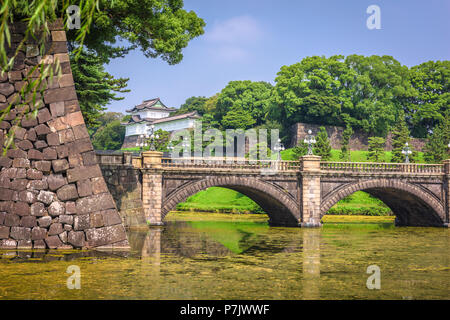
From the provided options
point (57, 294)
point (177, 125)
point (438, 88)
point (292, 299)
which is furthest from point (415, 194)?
point (177, 125)

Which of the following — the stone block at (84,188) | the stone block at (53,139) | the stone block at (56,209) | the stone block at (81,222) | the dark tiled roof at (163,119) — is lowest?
the stone block at (81,222)

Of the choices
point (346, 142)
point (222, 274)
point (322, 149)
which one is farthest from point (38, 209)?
point (346, 142)

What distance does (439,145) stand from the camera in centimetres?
5853

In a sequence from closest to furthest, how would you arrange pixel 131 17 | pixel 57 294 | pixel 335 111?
A: pixel 57 294, pixel 131 17, pixel 335 111

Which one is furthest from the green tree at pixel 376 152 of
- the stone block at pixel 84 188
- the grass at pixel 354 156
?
the stone block at pixel 84 188

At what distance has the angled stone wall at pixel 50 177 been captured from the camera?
1292cm

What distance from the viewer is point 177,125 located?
8844 cm

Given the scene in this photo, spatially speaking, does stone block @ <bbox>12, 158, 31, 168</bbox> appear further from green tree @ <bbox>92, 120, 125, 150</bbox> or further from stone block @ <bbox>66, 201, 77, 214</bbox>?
green tree @ <bbox>92, 120, 125, 150</bbox>

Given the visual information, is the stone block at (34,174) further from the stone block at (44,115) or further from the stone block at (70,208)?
the stone block at (44,115)

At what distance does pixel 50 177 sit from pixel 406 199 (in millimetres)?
30976

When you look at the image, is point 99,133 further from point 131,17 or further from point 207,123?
point 131,17

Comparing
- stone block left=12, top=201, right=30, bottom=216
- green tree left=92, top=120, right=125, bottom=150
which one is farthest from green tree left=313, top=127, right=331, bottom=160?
green tree left=92, top=120, right=125, bottom=150

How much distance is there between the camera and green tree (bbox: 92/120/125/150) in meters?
94.9

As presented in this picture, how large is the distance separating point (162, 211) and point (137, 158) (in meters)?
3.85
